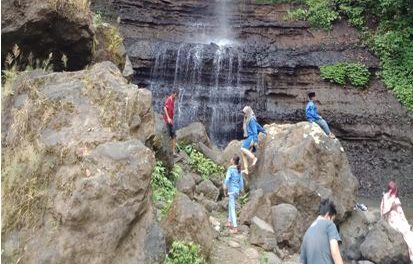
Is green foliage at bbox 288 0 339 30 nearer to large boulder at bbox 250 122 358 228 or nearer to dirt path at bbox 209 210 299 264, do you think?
large boulder at bbox 250 122 358 228

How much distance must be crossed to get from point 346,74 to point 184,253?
15211mm

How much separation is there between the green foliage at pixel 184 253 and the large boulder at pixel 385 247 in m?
4.60

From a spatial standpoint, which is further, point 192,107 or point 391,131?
point 192,107

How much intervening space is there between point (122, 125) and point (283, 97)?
48.9 feet

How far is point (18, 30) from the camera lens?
738 centimetres

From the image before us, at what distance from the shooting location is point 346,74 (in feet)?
65.5

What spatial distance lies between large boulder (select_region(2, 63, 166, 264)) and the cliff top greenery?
15.9 meters

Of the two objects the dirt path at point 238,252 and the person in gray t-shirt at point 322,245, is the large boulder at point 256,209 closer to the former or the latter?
the dirt path at point 238,252

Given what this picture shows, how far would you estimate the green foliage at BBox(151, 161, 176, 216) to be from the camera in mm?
8539

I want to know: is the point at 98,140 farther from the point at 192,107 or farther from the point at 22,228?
the point at 192,107

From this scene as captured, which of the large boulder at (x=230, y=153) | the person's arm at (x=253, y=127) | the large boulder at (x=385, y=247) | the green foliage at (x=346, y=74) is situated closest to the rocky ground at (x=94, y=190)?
the large boulder at (x=385, y=247)

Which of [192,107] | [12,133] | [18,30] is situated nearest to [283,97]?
[192,107]

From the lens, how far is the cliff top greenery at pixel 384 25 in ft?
65.3

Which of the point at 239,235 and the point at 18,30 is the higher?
the point at 18,30
